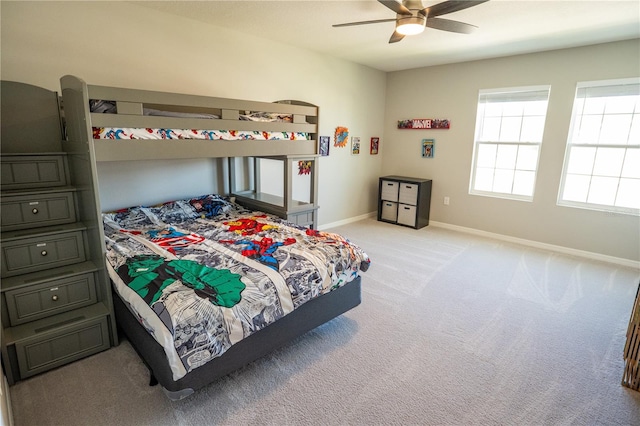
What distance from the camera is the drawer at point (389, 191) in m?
5.41

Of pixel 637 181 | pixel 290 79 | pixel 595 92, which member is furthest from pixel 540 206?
pixel 290 79

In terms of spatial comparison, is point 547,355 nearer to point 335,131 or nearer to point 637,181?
point 637,181

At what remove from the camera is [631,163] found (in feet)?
12.5

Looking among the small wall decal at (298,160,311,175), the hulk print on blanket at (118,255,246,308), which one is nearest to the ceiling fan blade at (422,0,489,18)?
the hulk print on blanket at (118,255,246,308)

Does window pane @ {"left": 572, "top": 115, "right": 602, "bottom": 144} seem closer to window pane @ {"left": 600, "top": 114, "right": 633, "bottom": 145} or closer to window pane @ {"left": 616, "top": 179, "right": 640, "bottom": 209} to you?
window pane @ {"left": 600, "top": 114, "right": 633, "bottom": 145}

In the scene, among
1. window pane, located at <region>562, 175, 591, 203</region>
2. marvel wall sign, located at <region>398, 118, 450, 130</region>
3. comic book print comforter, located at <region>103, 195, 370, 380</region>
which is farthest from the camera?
marvel wall sign, located at <region>398, 118, 450, 130</region>

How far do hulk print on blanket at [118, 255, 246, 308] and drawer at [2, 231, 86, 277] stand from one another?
0.42m

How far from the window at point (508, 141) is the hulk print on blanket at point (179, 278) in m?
4.28

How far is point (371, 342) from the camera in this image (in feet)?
7.79

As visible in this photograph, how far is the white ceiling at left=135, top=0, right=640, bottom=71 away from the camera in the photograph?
2.80m

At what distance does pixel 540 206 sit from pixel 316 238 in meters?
3.45

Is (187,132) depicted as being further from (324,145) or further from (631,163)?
(631,163)

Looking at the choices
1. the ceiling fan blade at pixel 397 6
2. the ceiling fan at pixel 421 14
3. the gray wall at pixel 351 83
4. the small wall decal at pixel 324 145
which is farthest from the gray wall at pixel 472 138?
the ceiling fan blade at pixel 397 6

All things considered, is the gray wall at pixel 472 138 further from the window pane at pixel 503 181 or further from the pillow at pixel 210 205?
the pillow at pixel 210 205
